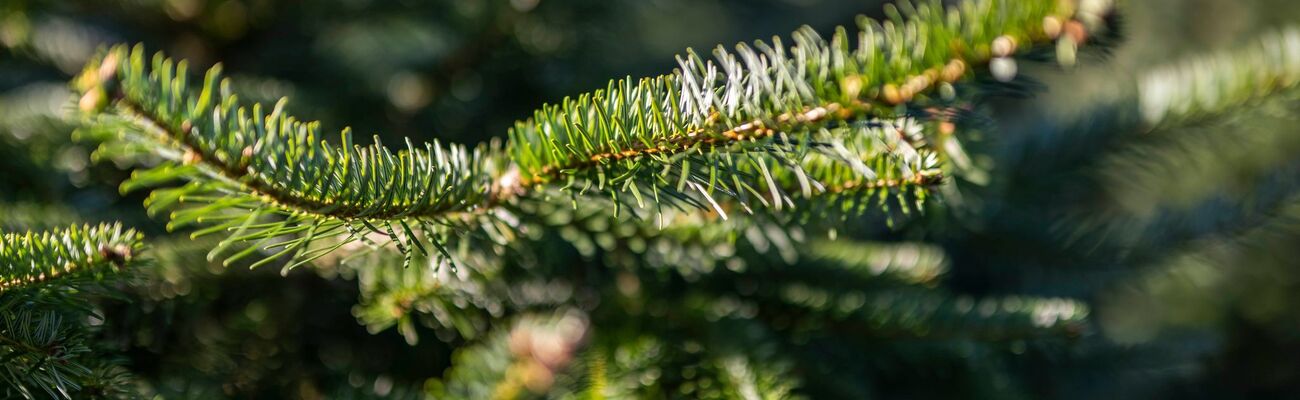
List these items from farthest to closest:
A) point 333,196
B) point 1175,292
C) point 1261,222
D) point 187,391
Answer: point 1175,292
point 1261,222
point 187,391
point 333,196

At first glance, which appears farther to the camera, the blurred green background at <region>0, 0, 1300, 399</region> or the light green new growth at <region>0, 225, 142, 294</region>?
the blurred green background at <region>0, 0, 1300, 399</region>

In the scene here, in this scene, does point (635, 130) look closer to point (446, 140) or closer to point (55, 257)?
point (55, 257)

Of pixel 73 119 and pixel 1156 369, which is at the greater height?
pixel 73 119

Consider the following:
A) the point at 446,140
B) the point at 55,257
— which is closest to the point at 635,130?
the point at 55,257

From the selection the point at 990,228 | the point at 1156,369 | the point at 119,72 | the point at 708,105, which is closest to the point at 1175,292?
the point at 1156,369

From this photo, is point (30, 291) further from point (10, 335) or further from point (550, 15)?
point (550, 15)
